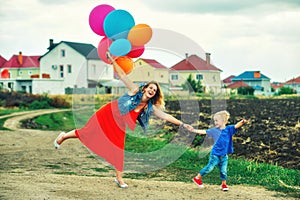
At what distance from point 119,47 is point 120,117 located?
105cm

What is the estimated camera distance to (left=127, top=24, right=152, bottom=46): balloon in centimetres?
820

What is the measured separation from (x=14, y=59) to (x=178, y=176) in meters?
59.6

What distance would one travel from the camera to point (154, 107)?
26.0ft

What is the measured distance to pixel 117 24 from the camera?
8180 mm

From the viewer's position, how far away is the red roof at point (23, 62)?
65062mm

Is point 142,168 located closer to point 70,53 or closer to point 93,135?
point 93,135

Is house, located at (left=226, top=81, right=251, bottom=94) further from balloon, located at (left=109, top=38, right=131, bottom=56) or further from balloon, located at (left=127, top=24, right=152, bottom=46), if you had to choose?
balloon, located at (left=109, top=38, right=131, bottom=56)

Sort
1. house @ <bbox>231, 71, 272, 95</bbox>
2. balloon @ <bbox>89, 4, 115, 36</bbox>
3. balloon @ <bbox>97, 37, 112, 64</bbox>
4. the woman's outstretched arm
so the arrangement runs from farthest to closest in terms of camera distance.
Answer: house @ <bbox>231, 71, 272, 95</bbox>, balloon @ <bbox>89, 4, 115, 36</bbox>, balloon @ <bbox>97, 37, 112, 64</bbox>, the woman's outstretched arm

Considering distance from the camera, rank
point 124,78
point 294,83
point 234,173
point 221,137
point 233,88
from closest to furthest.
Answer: point 221,137, point 124,78, point 234,173, point 233,88, point 294,83

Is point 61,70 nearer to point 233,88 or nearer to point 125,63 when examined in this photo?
point 233,88

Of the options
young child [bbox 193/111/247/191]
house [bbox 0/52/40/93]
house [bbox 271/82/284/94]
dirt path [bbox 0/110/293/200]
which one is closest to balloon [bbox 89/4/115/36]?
young child [bbox 193/111/247/191]

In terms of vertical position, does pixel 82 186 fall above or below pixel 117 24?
below

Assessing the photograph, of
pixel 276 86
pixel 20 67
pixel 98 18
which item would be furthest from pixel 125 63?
pixel 276 86

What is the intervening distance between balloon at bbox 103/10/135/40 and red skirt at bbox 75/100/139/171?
1.10m
